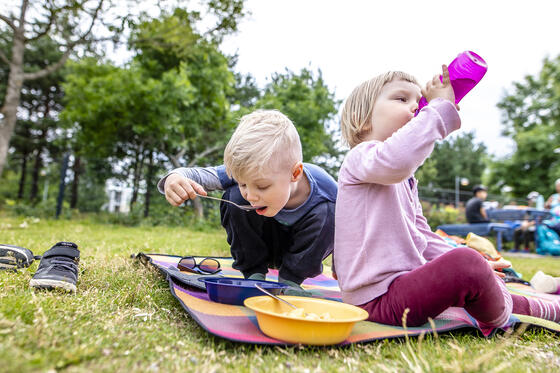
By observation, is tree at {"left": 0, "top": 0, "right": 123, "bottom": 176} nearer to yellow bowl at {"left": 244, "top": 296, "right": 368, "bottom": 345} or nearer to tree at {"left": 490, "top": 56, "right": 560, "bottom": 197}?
yellow bowl at {"left": 244, "top": 296, "right": 368, "bottom": 345}

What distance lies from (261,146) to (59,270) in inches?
39.4

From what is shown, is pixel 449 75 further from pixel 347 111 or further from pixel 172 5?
pixel 172 5

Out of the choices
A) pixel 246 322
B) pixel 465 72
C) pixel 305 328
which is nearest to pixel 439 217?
pixel 465 72

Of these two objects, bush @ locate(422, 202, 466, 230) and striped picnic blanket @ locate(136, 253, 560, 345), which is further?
bush @ locate(422, 202, 466, 230)

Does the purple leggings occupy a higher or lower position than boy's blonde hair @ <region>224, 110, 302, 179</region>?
lower

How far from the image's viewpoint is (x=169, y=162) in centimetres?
928

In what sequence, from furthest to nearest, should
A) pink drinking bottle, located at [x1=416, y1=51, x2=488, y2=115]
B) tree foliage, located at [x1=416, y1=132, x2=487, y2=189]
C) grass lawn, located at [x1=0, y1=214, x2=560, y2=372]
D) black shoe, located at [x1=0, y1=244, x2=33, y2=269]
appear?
1. tree foliage, located at [x1=416, y1=132, x2=487, y2=189]
2. black shoe, located at [x1=0, y1=244, x2=33, y2=269]
3. pink drinking bottle, located at [x1=416, y1=51, x2=488, y2=115]
4. grass lawn, located at [x1=0, y1=214, x2=560, y2=372]

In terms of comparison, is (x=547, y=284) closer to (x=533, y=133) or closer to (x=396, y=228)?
(x=396, y=228)

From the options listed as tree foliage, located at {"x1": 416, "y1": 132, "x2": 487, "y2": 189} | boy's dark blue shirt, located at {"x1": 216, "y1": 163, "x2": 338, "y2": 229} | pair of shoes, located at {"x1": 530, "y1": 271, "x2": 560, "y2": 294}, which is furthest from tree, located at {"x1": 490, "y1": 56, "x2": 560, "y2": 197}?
boy's dark blue shirt, located at {"x1": 216, "y1": 163, "x2": 338, "y2": 229}

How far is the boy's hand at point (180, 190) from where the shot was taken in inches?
62.4

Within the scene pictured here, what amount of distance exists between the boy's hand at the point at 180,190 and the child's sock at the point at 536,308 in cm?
150

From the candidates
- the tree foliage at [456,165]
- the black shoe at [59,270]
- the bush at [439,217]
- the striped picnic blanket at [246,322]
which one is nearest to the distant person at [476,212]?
the bush at [439,217]

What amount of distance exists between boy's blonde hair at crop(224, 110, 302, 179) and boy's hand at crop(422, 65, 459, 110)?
565mm

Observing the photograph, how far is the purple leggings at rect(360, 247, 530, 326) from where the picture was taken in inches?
49.3
